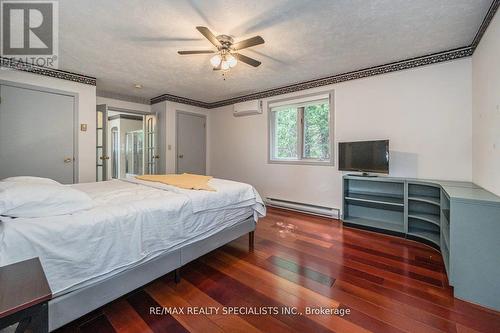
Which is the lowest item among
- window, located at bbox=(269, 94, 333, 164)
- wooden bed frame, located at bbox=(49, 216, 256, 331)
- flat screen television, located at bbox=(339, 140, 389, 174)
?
wooden bed frame, located at bbox=(49, 216, 256, 331)

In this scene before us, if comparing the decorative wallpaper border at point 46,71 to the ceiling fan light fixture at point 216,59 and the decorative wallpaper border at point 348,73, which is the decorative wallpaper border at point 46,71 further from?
the ceiling fan light fixture at point 216,59

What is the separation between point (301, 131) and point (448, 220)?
2.59 meters

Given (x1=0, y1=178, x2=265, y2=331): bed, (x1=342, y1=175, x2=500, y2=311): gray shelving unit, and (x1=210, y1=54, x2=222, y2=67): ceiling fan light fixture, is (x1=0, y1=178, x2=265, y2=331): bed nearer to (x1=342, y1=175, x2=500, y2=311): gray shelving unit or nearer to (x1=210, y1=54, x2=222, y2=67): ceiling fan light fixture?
(x1=210, y1=54, x2=222, y2=67): ceiling fan light fixture

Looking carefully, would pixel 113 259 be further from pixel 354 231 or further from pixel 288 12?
pixel 354 231

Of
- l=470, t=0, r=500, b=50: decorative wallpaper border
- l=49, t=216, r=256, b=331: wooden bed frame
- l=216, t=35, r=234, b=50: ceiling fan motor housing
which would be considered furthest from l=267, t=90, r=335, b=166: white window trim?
l=49, t=216, r=256, b=331: wooden bed frame

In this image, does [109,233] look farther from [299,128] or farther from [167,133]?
[167,133]

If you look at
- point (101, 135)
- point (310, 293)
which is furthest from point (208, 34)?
point (101, 135)

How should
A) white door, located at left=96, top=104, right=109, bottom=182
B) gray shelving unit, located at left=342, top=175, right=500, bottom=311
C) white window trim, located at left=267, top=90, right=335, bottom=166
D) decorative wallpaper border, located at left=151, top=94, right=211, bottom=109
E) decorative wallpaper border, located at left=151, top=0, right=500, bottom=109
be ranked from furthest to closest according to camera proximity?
1. decorative wallpaper border, located at left=151, top=94, right=211, bottom=109
2. white door, located at left=96, top=104, right=109, bottom=182
3. white window trim, located at left=267, top=90, right=335, bottom=166
4. decorative wallpaper border, located at left=151, top=0, right=500, bottom=109
5. gray shelving unit, located at left=342, top=175, right=500, bottom=311

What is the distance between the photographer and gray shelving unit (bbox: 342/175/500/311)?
1.66 metres

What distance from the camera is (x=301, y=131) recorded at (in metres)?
4.22

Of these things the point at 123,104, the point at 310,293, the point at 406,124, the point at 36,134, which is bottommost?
the point at 310,293

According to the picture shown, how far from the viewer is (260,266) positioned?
7.29 feet

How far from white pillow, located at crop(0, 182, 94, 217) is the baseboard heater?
11.1 ft

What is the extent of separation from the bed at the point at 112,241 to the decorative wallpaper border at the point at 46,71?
2663 mm
